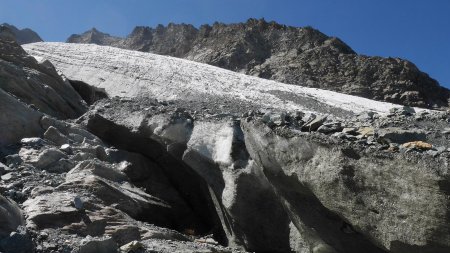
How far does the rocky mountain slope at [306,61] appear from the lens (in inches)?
981

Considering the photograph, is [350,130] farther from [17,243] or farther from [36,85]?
[36,85]

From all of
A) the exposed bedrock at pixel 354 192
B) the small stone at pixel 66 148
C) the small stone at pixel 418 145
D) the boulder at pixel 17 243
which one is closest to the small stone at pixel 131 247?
the boulder at pixel 17 243

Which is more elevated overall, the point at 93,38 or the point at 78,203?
the point at 93,38

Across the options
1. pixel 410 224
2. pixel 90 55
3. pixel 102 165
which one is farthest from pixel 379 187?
pixel 90 55

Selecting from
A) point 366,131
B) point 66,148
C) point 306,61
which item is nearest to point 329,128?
point 366,131

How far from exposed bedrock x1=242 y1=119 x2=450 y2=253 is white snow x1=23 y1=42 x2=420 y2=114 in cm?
823

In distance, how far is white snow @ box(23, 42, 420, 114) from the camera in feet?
53.7

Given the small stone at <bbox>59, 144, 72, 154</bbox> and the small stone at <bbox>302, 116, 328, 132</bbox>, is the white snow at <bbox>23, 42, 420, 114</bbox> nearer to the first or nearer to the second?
the small stone at <bbox>59, 144, 72, 154</bbox>

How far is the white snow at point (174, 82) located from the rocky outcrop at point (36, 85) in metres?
2.87

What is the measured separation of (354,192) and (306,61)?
23356mm

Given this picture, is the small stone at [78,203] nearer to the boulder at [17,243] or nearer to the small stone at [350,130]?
the boulder at [17,243]

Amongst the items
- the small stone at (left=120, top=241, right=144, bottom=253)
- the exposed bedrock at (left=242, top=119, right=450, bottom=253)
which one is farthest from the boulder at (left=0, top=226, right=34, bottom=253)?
the exposed bedrock at (left=242, top=119, right=450, bottom=253)

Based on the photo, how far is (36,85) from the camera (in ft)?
40.7

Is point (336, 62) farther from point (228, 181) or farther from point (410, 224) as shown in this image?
point (410, 224)
